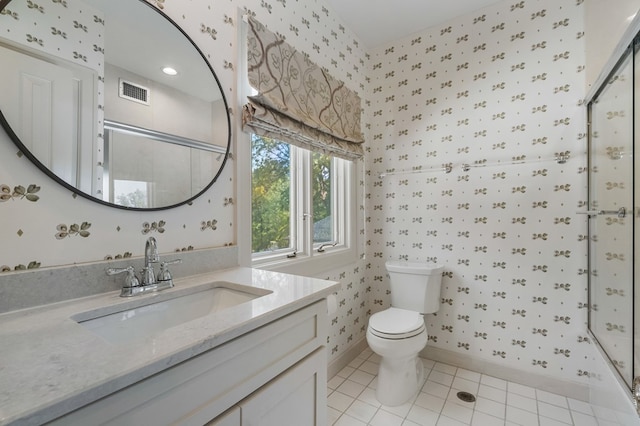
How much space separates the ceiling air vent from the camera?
0.94 m

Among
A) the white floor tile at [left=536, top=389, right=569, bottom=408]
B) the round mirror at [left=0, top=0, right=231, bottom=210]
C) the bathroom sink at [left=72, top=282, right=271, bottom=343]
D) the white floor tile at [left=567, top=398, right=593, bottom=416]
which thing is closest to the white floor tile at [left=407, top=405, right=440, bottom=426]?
the white floor tile at [left=536, top=389, right=569, bottom=408]

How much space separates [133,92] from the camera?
97 cm

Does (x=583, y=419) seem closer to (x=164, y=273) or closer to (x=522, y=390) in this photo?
(x=522, y=390)

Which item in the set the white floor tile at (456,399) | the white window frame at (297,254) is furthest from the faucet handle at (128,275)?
the white floor tile at (456,399)

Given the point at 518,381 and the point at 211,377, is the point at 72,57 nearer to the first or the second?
the point at 211,377

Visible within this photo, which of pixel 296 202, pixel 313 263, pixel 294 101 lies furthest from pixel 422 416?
pixel 294 101

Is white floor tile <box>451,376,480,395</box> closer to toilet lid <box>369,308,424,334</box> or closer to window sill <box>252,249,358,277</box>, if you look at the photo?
toilet lid <box>369,308,424,334</box>

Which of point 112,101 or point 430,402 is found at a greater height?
point 112,101

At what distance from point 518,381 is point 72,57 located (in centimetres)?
280

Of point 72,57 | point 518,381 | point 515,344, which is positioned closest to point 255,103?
point 72,57

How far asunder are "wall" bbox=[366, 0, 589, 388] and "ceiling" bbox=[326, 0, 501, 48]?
0.08m

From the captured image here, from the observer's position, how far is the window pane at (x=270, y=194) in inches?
60.7

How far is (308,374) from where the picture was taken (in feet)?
2.92

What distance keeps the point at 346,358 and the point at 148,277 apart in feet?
5.45
